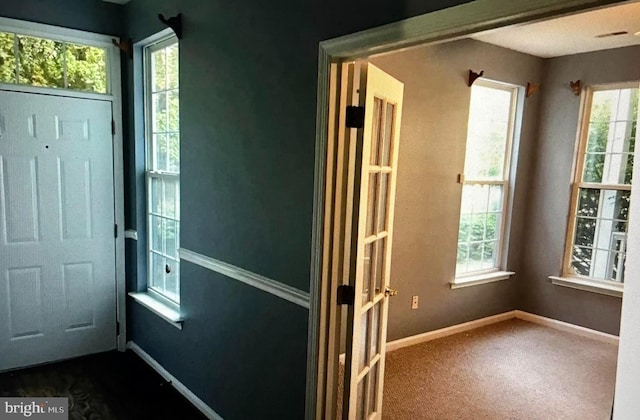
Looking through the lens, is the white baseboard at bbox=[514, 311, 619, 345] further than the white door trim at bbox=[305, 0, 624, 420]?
Yes

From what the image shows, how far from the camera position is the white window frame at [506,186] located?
4.36 meters

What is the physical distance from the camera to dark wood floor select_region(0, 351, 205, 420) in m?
2.87

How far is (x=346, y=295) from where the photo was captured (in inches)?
76.9

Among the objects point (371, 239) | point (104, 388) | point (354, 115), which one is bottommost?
point (104, 388)

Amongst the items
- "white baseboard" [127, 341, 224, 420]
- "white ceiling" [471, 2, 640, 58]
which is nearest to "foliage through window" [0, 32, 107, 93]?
"white baseboard" [127, 341, 224, 420]

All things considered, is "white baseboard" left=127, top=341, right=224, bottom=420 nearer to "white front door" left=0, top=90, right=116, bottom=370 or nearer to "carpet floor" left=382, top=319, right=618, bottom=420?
"white front door" left=0, top=90, right=116, bottom=370

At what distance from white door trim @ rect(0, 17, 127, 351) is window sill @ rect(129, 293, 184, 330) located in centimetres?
26

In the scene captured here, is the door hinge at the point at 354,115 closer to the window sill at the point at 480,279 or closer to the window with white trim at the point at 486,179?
the window with white trim at the point at 486,179

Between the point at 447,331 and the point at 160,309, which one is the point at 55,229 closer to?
the point at 160,309

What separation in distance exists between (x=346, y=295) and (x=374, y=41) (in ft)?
3.39

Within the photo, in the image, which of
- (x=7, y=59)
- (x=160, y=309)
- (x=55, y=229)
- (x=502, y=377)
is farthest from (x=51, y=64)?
(x=502, y=377)

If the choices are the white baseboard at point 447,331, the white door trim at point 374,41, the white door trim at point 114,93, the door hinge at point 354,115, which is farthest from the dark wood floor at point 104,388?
the door hinge at point 354,115

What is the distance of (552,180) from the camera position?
4.57 meters

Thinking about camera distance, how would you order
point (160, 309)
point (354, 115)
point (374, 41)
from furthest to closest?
1. point (160, 309)
2. point (354, 115)
3. point (374, 41)
